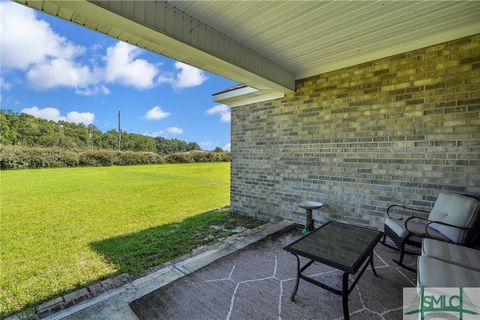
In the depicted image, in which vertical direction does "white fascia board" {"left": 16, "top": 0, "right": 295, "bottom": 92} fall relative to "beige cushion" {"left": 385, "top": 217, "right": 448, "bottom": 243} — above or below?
above

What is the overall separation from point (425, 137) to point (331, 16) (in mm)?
2170

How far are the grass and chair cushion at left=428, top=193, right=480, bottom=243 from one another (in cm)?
315

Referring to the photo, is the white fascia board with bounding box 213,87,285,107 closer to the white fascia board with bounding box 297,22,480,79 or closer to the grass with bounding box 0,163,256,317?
the white fascia board with bounding box 297,22,480,79

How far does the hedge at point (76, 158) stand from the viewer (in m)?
16.0

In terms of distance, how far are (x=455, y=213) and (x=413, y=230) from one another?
1.54 ft

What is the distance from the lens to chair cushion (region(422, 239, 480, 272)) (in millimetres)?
1900

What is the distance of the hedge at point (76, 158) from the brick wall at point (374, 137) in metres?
19.5

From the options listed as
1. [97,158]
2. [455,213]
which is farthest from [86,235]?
[97,158]

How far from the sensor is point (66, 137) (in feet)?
76.5

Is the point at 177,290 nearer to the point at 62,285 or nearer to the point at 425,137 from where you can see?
the point at 62,285

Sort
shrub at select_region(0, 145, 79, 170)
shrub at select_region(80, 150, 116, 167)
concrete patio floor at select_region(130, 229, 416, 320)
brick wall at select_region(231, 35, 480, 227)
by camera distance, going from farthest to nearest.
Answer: shrub at select_region(80, 150, 116, 167) < shrub at select_region(0, 145, 79, 170) < brick wall at select_region(231, 35, 480, 227) < concrete patio floor at select_region(130, 229, 416, 320)

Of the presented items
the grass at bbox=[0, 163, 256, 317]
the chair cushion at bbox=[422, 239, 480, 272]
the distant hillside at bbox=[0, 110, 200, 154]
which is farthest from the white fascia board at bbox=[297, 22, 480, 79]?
the distant hillside at bbox=[0, 110, 200, 154]

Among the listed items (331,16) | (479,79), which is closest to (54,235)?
(331,16)

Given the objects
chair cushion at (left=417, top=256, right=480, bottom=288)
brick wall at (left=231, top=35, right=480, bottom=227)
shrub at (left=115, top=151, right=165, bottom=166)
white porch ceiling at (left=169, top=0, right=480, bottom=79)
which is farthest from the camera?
shrub at (left=115, top=151, right=165, bottom=166)
